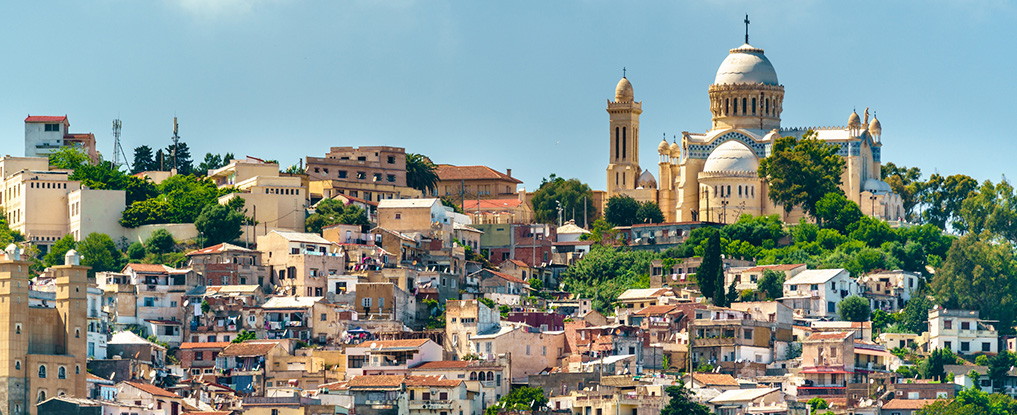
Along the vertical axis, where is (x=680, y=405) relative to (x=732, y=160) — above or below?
below

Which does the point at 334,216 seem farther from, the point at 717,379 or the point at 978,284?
the point at 978,284

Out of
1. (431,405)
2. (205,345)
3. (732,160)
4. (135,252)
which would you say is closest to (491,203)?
(732,160)

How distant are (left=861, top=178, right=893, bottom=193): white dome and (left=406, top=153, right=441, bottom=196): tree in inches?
734

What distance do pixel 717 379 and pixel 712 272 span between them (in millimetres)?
11963

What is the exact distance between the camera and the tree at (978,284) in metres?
79.9

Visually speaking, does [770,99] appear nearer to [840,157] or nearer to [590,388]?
[840,157]

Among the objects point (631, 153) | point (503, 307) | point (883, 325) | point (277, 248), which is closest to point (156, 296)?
point (277, 248)

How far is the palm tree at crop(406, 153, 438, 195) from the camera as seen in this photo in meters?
99.8

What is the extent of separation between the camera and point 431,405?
66.1m

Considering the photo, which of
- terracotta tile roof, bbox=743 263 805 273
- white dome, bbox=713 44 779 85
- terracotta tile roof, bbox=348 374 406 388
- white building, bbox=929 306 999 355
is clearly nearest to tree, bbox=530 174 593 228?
white dome, bbox=713 44 779 85

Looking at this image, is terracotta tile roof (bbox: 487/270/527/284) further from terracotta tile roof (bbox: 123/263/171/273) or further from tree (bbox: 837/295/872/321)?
terracotta tile roof (bbox: 123/263/171/273)

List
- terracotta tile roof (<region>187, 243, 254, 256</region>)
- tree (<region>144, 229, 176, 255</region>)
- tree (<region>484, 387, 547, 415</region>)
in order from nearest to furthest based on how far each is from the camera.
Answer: tree (<region>484, 387, 547, 415</region>), terracotta tile roof (<region>187, 243, 254, 256</region>), tree (<region>144, 229, 176, 255</region>)

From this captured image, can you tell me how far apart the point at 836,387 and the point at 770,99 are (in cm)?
3116

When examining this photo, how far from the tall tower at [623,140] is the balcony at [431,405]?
35668 mm
